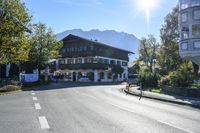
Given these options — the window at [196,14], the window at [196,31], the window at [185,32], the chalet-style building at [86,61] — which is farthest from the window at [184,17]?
the chalet-style building at [86,61]

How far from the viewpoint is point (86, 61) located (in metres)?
84.2

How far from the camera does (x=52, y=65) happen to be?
304ft

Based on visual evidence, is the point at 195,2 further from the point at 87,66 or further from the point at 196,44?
the point at 87,66

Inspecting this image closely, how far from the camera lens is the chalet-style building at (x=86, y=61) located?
8294 centimetres

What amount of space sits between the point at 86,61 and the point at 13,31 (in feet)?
162

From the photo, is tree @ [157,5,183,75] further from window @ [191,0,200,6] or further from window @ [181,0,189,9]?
window @ [191,0,200,6]

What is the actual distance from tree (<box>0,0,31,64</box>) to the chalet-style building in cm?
4587

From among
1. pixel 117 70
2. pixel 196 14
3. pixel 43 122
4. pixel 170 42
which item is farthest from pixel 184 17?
pixel 117 70

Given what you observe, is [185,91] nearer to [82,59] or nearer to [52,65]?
[82,59]

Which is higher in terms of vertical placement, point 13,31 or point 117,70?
point 13,31

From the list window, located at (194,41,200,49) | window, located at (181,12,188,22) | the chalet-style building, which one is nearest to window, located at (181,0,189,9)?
window, located at (181,12,188,22)

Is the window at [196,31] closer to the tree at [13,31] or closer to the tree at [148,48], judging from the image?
the tree at [13,31]

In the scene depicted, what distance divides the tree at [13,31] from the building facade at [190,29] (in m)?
19.7

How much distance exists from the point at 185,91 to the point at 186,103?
707 cm
